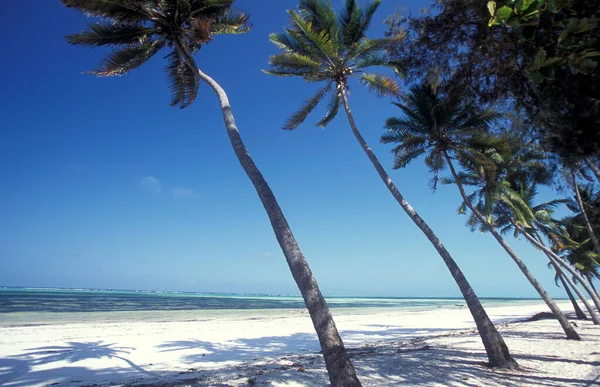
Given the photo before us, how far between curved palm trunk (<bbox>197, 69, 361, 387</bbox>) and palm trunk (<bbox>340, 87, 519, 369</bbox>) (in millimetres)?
4416

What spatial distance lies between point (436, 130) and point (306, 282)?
820 cm

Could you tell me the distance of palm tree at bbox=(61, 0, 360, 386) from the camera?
5.04m

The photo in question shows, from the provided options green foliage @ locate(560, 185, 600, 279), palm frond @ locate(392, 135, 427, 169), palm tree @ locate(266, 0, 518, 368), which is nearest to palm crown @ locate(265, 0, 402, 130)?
palm tree @ locate(266, 0, 518, 368)

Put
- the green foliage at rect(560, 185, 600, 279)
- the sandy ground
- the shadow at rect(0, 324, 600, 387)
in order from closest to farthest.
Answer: the shadow at rect(0, 324, 600, 387), the sandy ground, the green foliage at rect(560, 185, 600, 279)

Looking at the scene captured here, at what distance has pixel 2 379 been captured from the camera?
7398 millimetres

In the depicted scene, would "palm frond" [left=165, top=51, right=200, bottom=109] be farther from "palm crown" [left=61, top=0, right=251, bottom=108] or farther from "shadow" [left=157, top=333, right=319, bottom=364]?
"shadow" [left=157, top=333, right=319, bottom=364]

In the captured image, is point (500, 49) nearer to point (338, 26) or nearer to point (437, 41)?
point (437, 41)

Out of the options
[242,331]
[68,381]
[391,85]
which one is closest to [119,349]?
[68,381]

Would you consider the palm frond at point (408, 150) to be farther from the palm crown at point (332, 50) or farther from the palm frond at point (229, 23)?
the palm frond at point (229, 23)

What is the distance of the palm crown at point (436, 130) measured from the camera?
32.4 feet

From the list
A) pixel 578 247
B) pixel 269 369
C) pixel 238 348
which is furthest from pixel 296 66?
pixel 578 247

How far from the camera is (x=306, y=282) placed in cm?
472

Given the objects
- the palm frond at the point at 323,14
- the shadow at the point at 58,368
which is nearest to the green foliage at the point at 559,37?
the palm frond at the point at 323,14

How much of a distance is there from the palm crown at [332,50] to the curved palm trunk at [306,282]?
153 inches
